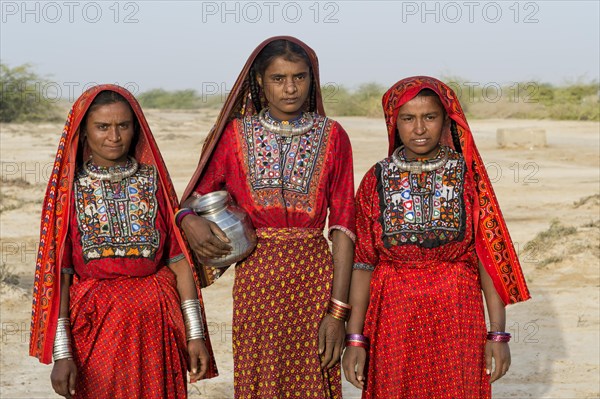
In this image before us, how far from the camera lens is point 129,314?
371cm

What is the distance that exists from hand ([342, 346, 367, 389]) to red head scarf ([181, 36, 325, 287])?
66 cm

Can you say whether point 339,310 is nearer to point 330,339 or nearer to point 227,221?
point 330,339

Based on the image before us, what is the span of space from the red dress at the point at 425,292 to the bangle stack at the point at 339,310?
9 cm

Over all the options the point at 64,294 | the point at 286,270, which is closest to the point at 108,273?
the point at 64,294

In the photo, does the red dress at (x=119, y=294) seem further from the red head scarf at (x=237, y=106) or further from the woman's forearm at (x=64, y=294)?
the red head scarf at (x=237, y=106)

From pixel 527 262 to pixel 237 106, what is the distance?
6.03m

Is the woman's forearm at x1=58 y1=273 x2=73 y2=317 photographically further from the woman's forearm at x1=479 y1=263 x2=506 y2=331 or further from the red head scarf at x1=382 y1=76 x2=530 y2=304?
the woman's forearm at x1=479 y1=263 x2=506 y2=331

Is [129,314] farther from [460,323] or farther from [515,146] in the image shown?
[515,146]

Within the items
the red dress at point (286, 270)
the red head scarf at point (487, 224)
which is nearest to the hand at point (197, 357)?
the red dress at point (286, 270)

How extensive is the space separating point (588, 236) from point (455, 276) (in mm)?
6588

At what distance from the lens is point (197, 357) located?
379 cm

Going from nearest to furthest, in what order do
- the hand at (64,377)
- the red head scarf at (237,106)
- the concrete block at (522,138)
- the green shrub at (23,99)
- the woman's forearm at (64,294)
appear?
the hand at (64,377) → the woman's forearm at (64,294) → the red head scarf at (237,106) → the concrete block at (522,138) → the green shrub at (23,99)

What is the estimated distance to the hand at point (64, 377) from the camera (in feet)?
11.7

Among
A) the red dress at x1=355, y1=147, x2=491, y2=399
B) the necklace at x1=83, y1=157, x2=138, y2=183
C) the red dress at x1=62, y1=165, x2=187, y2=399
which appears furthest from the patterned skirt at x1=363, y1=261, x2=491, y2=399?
the necklace at x1=83, y1=157, x2=138, y2=183
